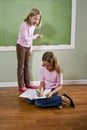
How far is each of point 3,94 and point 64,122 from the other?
104 cm

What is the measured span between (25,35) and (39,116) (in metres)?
1.05

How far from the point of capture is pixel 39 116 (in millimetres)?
2385

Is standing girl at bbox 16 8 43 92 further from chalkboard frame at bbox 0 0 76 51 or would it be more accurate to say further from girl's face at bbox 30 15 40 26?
chalkboard frame at bbox 0 0 76 51

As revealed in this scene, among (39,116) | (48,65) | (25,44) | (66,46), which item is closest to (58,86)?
(48,65)

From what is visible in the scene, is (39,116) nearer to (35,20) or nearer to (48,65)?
(48,65)

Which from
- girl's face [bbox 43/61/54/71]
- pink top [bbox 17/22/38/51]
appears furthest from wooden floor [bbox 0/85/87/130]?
pink top [bbox 17/22/38/51]

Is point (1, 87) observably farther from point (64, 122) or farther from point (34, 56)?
point (64, 122)

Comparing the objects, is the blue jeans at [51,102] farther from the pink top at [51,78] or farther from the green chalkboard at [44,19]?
the green chalkboard at [44,19]

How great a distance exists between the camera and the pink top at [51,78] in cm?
266

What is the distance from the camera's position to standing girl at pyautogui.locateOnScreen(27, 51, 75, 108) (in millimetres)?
2586

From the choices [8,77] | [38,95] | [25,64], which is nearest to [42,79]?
[38,95]

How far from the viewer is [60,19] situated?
326 cm

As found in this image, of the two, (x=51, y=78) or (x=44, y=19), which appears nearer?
(x=51, y=78)

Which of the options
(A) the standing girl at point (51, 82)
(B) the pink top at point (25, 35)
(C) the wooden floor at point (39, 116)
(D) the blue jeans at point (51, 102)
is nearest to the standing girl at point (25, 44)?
(B) the pink top at point (25, 35)
